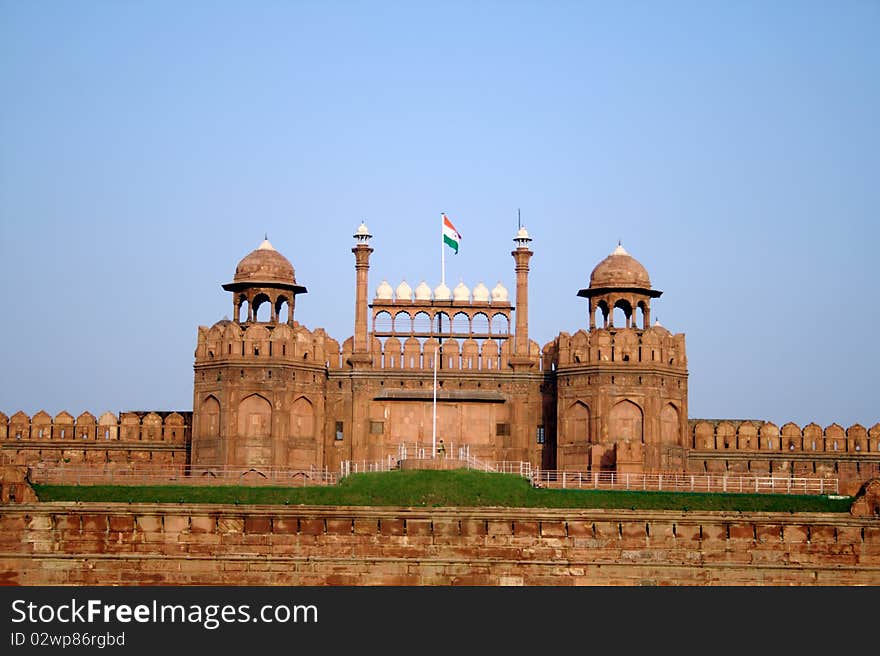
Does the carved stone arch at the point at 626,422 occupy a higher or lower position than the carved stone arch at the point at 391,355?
lower

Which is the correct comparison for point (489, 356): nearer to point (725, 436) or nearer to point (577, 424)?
point (577, 424)

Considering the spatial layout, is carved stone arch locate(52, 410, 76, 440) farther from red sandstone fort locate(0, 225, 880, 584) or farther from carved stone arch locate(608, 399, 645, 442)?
carved stone arch locate(608, 399, 645, 442)

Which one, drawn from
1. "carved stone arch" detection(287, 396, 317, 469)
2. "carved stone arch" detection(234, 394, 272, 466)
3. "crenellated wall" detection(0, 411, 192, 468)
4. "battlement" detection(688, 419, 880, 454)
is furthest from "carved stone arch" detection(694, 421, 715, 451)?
"crenellated wall" detection(0, 411, 192, 468)

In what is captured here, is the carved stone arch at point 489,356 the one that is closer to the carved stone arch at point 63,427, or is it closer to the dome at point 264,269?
the dome at point 264,269

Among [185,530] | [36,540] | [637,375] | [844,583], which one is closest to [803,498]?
[844,583]

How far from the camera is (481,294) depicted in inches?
2955

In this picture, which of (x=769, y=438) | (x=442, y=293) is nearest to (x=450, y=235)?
(x=442, y=293)

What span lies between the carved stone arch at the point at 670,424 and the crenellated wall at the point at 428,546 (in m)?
9.37

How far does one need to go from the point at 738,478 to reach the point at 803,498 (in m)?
5.59

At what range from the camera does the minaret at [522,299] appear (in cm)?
7450

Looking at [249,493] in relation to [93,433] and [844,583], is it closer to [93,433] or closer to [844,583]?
[93,433]

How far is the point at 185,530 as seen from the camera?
61.8 metres

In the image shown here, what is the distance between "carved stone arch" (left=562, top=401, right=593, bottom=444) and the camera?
234ft

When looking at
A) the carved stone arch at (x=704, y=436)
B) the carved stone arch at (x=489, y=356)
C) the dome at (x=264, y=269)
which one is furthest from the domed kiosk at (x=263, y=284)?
the carved stone arch at (x=704, y=436)
